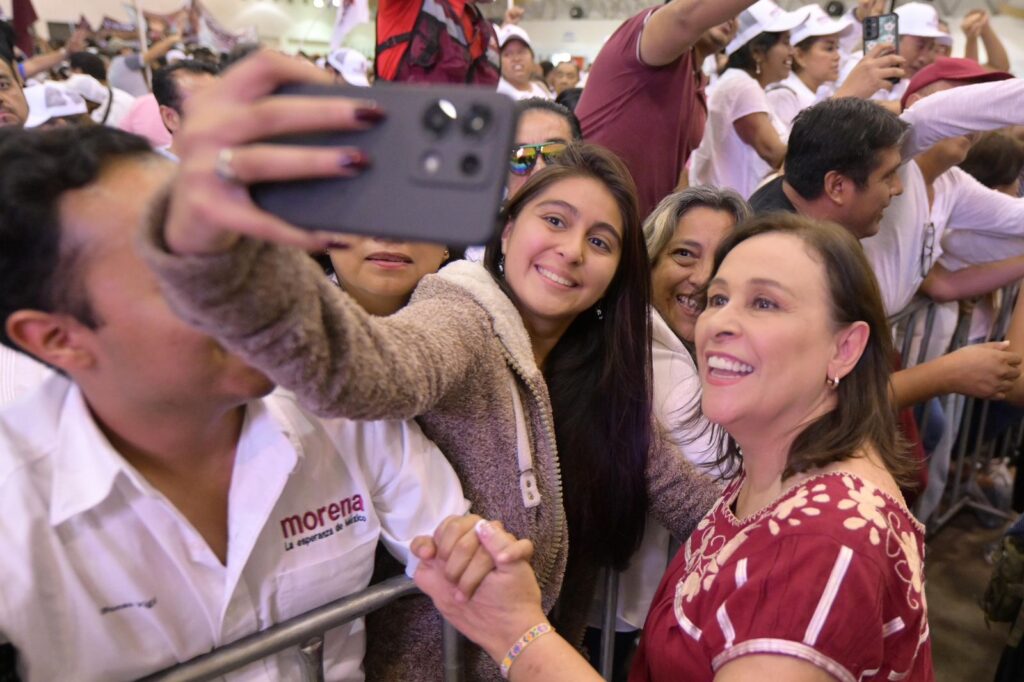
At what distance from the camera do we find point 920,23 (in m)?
4.85

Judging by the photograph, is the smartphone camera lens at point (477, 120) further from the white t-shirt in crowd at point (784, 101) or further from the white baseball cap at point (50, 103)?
the white baseball cap at point (50, 103)

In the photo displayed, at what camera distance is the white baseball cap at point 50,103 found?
3.81 m

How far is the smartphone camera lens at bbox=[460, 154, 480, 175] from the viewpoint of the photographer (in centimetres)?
57

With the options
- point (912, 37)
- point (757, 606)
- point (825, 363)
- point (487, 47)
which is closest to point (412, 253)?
point (825, 363)

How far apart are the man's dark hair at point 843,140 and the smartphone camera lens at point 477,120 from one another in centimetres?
227

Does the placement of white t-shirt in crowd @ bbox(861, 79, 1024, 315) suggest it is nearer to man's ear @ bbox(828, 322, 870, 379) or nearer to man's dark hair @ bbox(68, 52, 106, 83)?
man's ear @ bbox(828, 322, 870, 379)

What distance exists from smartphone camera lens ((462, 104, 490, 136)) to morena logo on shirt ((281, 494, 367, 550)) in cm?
77

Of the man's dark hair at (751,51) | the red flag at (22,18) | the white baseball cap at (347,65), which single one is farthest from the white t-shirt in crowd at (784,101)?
the red flag at (22,18)

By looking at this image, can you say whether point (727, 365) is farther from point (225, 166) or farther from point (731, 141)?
point (731, 141)

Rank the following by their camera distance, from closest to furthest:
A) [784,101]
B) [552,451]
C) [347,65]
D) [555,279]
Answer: [552,451]
[555,279]
[784,101]
[347,65]

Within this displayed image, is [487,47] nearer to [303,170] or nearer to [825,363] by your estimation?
[825,363]

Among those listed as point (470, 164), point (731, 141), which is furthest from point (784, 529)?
point (731, 141)

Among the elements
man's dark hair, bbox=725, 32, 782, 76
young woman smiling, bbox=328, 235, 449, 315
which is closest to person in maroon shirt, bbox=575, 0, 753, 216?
man's dark hair, bbox=725, 32, 782, 76

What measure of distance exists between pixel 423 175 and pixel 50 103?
167 inches
